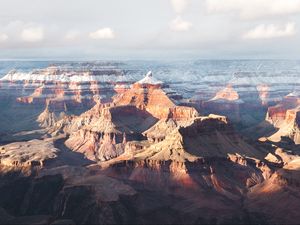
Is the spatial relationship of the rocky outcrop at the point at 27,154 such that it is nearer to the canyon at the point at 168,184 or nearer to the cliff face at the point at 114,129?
the canyon at the point at 168,184

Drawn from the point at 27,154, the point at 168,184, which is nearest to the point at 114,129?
the point at 27,154

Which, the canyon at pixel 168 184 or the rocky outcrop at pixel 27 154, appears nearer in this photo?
the canyon at pixel 168 184

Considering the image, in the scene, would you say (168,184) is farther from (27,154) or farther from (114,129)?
(114,129)

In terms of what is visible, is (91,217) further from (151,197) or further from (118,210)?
(151,197)

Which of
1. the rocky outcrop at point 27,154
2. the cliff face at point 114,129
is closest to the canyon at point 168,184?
the rocky outcrop at point 27,154

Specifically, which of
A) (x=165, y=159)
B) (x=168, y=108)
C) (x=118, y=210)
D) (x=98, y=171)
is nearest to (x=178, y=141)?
(x=165, y=159)

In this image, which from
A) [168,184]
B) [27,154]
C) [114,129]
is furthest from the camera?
[114,129]

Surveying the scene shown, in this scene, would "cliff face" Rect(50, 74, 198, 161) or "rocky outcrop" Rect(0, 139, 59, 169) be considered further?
"cliff face" Rect(50, 74, 198, 161)

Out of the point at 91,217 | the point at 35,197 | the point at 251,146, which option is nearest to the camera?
the point at 91,217

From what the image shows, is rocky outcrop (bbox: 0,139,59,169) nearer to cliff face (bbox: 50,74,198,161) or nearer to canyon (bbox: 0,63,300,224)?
canyon (bbox: 0,63,300,224)

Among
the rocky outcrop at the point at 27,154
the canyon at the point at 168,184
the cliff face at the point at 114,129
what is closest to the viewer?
the canyon at the point at 168,184

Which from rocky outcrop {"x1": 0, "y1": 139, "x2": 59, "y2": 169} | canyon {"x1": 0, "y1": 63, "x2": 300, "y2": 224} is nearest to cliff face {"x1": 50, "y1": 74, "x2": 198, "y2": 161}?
canyon {"x1": 0, "y1": 63, "x2": 300, "y2": 224}
